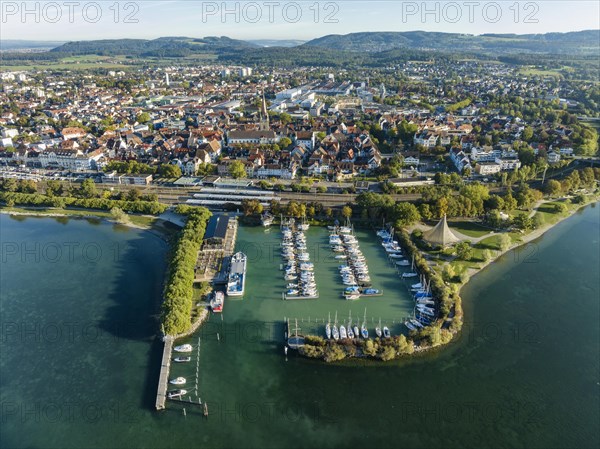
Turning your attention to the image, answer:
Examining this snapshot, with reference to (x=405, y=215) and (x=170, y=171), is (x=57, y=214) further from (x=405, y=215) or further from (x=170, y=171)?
(x=405, y=215)

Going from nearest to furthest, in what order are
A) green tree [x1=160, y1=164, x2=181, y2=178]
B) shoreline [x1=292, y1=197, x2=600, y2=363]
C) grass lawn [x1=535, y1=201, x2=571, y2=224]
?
shoreline [x1=292, y1=197, x2=600, y2=363] → grass lawn [x1=535, y1=201, x2=571, y2=224] → green tree [x1=160, y1=164, x2=181, y2=178]

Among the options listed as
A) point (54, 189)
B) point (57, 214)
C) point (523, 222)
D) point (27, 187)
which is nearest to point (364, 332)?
point (523, 222)

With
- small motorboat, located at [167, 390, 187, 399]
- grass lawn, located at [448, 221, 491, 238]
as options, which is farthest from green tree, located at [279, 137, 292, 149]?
small motorboat, located at [167, 390, 187, 399]

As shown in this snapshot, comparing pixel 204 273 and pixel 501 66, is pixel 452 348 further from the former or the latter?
pixel 501 66

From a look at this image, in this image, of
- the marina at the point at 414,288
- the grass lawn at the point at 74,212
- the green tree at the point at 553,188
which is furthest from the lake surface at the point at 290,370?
the green tree at the point at 553,188

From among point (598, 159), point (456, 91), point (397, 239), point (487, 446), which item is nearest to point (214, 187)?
point (397, 239)

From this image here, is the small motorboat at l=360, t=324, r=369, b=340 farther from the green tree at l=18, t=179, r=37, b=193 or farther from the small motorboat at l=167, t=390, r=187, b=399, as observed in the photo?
the green tree at l=18, t=179, r=37, b=193

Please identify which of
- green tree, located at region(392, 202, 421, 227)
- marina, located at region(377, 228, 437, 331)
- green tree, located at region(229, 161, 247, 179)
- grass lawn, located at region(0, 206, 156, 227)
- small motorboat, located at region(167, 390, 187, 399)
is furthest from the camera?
green tree, located at region(229, 161, 247, 179)
